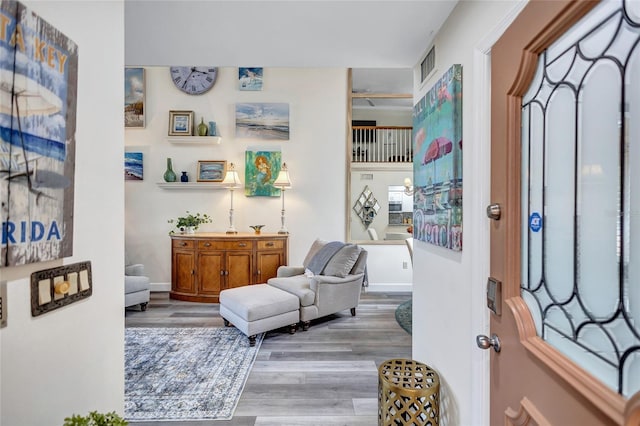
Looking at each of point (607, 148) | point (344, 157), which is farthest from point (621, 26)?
point (344, 157)

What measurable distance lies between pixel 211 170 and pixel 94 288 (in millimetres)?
4013

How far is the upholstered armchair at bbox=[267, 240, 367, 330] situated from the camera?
11.3 feet

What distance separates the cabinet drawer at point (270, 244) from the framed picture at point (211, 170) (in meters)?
1.29

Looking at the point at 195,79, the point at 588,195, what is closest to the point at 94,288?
the point at 588,195

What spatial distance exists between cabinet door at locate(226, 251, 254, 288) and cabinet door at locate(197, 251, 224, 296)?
11cm

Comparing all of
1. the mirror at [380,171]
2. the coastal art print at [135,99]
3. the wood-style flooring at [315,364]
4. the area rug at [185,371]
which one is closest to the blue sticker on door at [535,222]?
the wood-style flooring at [315,364]

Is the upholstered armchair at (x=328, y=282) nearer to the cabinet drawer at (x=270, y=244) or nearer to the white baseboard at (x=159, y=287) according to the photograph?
the cabinet drawer at (x=270, y=244)

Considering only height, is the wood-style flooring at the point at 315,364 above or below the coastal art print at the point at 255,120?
below

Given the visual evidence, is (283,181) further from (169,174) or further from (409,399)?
(409,399)

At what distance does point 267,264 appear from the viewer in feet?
14.4

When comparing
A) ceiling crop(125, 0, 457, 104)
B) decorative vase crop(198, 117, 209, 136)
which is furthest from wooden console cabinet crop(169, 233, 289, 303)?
ceiling crop(125, 0, 457, 104)

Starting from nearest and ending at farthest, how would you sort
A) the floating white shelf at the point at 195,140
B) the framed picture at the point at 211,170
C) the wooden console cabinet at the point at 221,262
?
the wooden console cabinet at the point at 221,262, the floating white shelf at the point at 195,140, the framed picture at the point at 211,170

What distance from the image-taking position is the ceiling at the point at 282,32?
4.77 feet

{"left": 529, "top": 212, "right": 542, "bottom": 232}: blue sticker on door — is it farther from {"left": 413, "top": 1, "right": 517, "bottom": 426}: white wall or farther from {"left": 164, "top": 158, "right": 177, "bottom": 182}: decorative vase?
{"left": 164, "top": 158, "right": 177, "bottom": 182}: decorative vase
